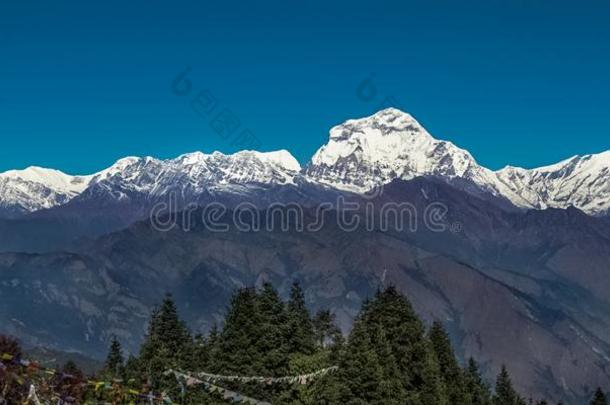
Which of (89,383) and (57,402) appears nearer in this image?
(89,383)

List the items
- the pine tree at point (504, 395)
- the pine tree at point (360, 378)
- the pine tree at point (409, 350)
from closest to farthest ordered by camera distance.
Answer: the pine tree at point (360, 378) < the pine tree at point (409, 350) < the pine tree at point (504, 395)

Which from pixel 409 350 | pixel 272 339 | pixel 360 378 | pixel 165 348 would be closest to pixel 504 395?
pixel 409 350

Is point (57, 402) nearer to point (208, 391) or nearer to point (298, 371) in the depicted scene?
point (208, 391)

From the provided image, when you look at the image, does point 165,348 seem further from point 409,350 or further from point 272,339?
point 409,350

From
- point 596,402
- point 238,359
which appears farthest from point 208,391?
point 596,402

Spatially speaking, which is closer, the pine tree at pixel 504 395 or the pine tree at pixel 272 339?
the pine tree at pixel 272 339

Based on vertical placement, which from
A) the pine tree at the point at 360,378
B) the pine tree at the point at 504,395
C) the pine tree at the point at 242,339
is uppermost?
the pine tree at the point at 504,395

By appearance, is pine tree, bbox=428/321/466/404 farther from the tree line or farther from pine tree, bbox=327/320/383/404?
pine tree, bbox=327/320/383/404

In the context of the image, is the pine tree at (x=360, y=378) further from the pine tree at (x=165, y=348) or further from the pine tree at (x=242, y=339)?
the pine tree at (x=165, y=348)

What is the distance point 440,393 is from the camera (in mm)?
85125

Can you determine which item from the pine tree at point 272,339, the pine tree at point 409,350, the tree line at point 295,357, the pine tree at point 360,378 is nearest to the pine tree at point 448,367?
the tree line at point 295,357

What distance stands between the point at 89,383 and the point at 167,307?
83.7m

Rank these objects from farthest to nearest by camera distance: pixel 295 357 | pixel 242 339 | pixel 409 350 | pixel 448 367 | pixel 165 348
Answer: pixel 448 367
pixel 165 348
pixel 409 350
pixel 295 357
pixel 242 339

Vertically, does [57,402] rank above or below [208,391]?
below
